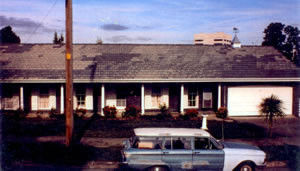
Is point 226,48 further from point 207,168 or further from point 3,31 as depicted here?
point 3,31

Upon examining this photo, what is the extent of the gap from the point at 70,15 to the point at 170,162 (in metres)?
6.64

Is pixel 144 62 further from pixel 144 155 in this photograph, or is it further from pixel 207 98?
pixel 144 155

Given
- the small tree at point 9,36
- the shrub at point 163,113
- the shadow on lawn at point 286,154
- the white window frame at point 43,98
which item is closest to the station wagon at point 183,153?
the shadow on lawn at point 286,154

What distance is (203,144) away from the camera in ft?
30.0

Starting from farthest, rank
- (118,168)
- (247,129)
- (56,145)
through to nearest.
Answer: (247,129) → (56,145) → (118,168)

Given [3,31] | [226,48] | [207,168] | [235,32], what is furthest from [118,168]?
[3,31]

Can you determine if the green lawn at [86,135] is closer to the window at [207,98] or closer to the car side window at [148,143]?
the car side window at [148,143]

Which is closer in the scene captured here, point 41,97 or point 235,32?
point 41,97

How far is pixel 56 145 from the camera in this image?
12492mm

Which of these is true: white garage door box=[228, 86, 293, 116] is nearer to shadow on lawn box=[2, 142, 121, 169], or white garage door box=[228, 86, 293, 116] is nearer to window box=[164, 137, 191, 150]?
shadow on lawn box=[2, 142, 121, 169]

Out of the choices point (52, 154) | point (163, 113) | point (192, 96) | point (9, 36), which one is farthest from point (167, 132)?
point (9, 36)

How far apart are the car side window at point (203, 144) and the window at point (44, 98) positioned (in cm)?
1418

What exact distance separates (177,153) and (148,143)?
921 millimetres

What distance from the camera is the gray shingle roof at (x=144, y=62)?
1966cm
